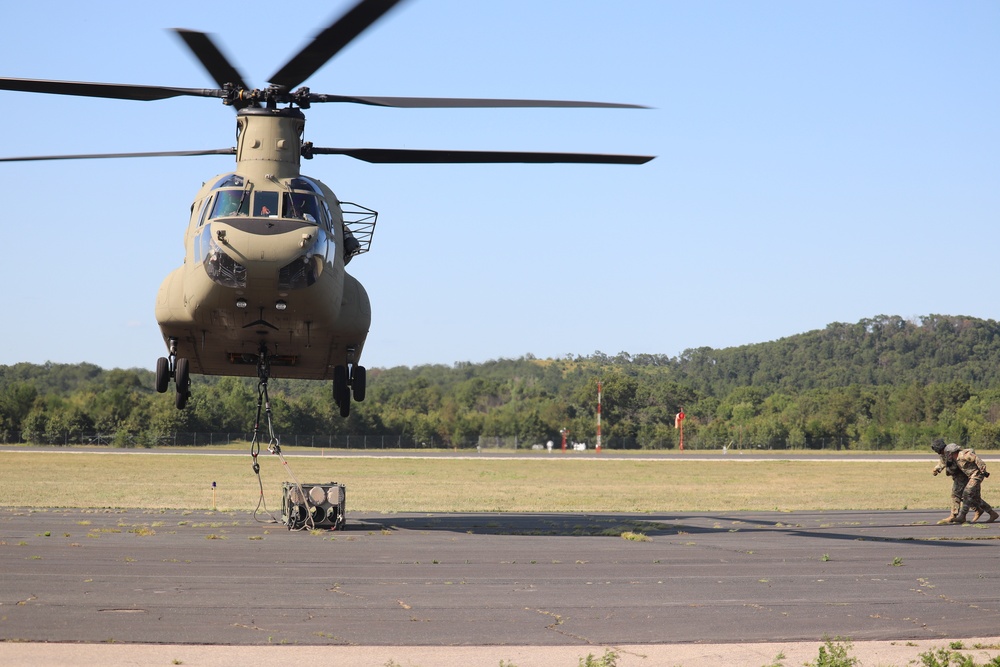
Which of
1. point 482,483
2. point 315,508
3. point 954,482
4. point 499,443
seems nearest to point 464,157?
point 315,508

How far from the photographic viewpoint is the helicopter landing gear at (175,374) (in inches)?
798

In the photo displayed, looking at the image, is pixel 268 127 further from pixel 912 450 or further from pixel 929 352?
pixel 929 352

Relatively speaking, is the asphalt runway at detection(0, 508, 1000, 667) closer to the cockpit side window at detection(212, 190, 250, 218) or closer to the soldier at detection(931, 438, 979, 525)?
the soldier at detection(931, 438, 979, 525)

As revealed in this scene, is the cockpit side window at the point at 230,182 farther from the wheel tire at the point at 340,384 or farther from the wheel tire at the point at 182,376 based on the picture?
the wheel tire at the point at 340,384

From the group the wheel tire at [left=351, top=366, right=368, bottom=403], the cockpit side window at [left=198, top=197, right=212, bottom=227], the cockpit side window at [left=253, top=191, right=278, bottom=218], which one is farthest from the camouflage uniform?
the cockpit side window at [left=198, top=197, right=212, bottom=227]

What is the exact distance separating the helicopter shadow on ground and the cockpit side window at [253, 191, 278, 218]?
7.80 meters

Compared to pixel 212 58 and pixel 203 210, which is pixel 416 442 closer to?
pixel 203 210

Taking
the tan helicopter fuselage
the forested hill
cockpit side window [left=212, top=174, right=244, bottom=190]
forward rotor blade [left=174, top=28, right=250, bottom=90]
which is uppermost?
the forested hill

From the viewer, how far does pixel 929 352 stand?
197125 mm

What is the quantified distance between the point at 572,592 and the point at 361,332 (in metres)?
8.17

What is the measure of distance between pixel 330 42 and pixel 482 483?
119 feet

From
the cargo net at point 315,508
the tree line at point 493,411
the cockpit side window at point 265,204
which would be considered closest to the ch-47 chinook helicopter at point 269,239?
the cockpit side window at point 265,204

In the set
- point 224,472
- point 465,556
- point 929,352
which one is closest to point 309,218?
point 465,556

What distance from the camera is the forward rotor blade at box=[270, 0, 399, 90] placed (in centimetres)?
1246
